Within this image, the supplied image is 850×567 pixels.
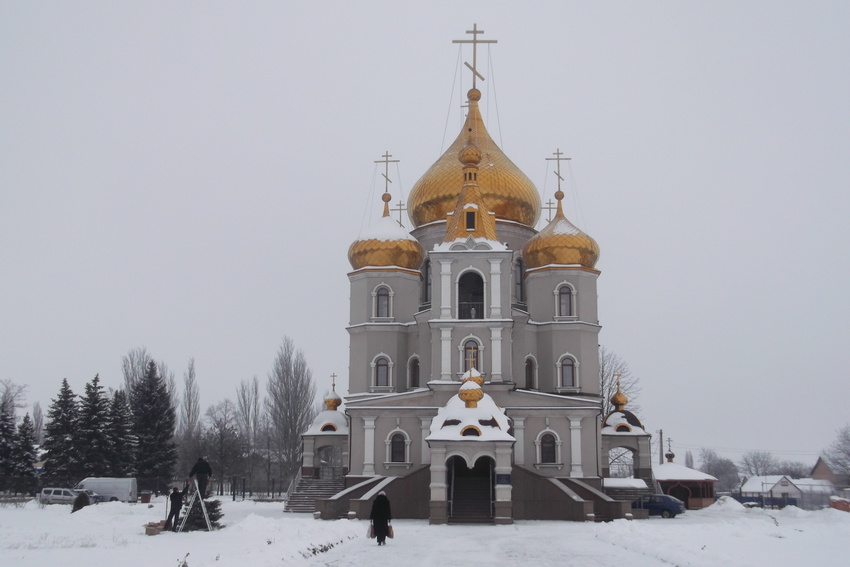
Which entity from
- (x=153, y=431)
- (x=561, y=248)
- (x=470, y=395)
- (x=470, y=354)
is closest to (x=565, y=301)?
(x=561, y=248)

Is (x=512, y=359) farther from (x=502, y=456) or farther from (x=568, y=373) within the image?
(x=502, y=456)

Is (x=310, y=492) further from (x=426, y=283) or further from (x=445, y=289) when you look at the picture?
(x=426, y=283)

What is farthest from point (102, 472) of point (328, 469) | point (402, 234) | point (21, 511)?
point (402, 234)

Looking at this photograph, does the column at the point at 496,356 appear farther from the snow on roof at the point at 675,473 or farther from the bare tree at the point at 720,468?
the bare tree at the point at 720,468

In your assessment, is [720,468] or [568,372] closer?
[568,372]

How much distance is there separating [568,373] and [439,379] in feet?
19.9

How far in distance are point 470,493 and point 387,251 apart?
11.6 meters

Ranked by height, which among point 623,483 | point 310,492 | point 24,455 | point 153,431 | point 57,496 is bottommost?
point 57,496

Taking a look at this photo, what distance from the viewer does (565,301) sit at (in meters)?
36.0

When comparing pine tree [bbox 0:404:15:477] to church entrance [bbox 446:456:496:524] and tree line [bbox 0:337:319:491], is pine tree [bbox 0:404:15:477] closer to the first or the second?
tree line [bbox 0:337:319:491]

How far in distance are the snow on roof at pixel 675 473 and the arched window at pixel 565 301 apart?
9349mm

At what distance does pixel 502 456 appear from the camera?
26875 mm

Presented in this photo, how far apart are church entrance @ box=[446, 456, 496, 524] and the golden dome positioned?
38.9 feet

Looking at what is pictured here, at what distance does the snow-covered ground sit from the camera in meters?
14.8
